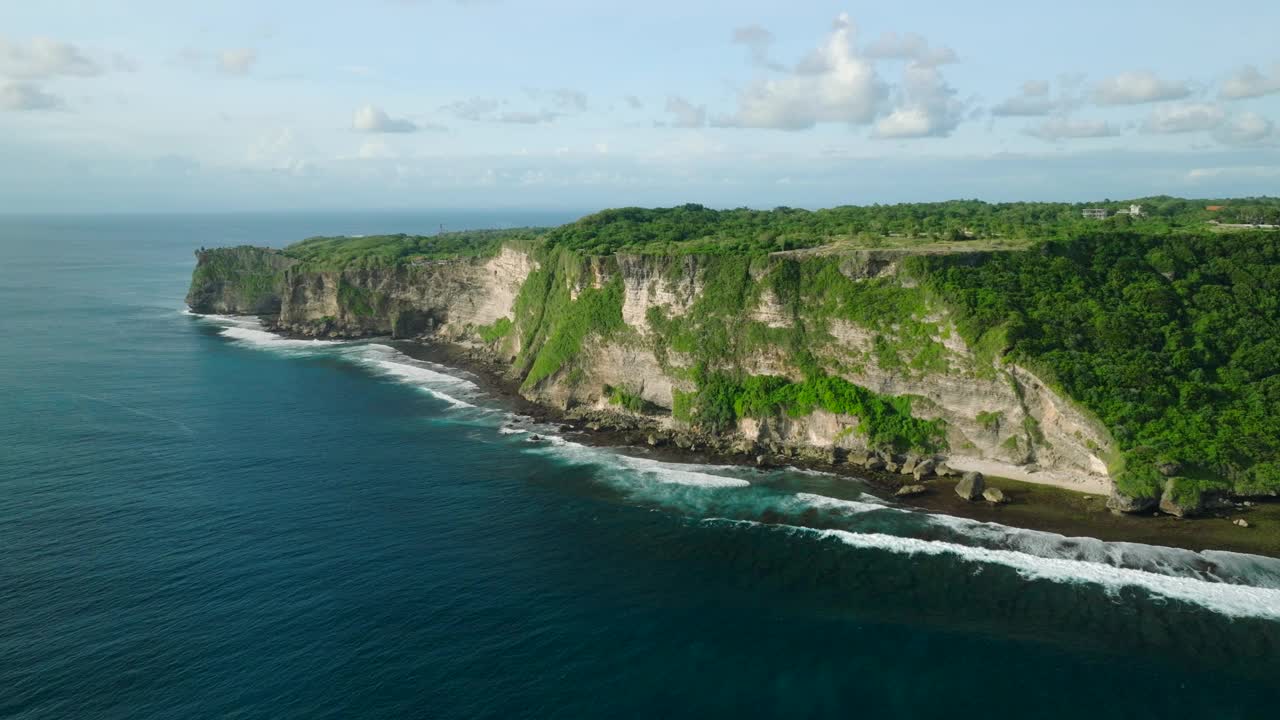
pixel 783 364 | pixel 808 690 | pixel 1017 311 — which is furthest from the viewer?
pixel 783 364

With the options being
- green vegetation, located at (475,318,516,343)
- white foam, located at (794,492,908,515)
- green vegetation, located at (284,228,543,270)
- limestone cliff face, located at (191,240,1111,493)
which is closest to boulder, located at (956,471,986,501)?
limestone cliff face, located at (191,240,1111,493)

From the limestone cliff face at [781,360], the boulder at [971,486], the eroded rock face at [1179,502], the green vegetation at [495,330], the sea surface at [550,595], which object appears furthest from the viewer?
the green vegetation at [495,330]

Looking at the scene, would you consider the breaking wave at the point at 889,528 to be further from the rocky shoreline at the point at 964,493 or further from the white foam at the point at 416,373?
the white foam at the point at 416,373

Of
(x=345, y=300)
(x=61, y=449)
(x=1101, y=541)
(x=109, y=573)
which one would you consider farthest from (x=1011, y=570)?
(x=345, y=300)

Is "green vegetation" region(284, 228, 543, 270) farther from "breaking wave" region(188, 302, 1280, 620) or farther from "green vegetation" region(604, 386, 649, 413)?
"breaking wave" region(188, 302, 1280, 620)

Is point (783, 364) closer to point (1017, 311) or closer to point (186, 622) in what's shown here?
point (1017, 311)

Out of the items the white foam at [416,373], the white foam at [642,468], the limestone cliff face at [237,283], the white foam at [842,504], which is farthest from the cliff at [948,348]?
the limestone cliff face at [237,283]
